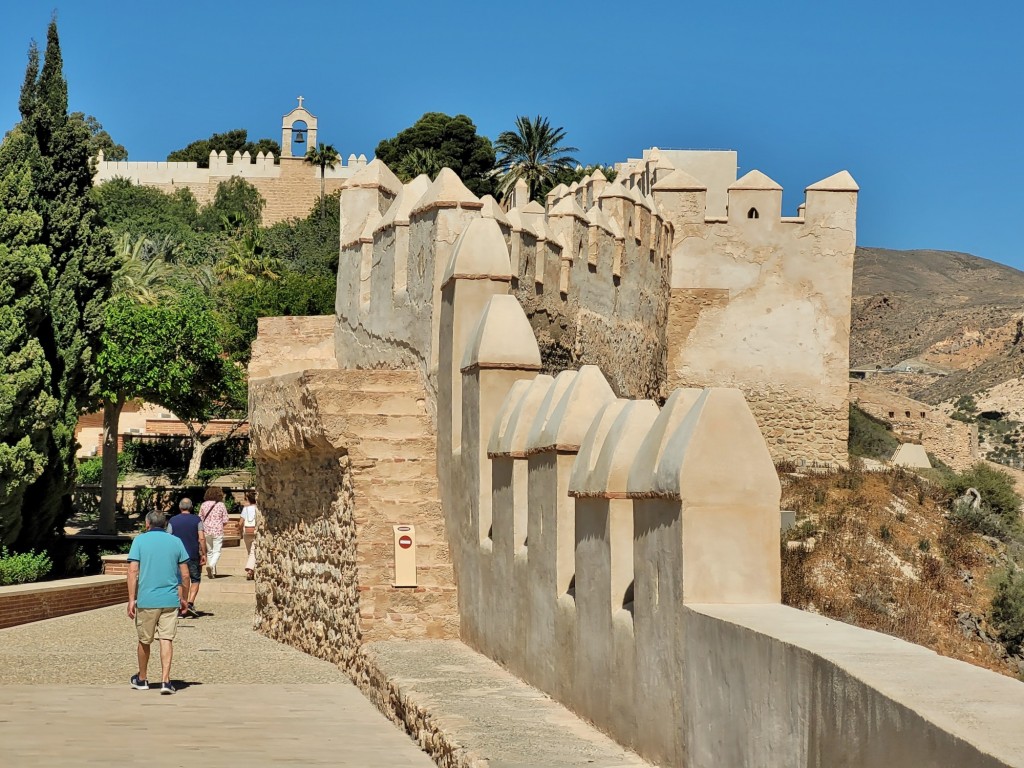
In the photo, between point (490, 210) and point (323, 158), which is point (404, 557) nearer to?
point (490, 210)

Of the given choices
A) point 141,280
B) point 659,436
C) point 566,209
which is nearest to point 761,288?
point 566,209

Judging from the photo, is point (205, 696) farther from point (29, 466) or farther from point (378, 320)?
point (29, 466)

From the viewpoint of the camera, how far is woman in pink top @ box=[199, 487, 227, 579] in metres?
19.1

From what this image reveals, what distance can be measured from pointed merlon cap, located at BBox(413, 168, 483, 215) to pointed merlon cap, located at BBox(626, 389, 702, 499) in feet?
17.8

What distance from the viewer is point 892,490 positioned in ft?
78.3

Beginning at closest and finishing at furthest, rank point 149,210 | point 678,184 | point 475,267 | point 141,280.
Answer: point 475,267
point 678,184
point 141,280
point 149,210

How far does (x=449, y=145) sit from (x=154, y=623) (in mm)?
61325

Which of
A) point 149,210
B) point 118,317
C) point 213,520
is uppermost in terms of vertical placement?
point 149,210

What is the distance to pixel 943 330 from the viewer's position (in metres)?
77.9

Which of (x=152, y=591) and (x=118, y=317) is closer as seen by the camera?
(x=152, y=591)

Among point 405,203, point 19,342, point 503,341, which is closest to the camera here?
point 503,341

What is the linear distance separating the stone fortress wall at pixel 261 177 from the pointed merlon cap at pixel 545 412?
261 ft

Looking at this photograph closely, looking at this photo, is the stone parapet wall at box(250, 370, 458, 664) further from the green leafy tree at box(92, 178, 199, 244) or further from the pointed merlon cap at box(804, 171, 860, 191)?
the green leafy tree at box(92, 178, 199, 244)

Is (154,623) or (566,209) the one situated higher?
(566,209)
